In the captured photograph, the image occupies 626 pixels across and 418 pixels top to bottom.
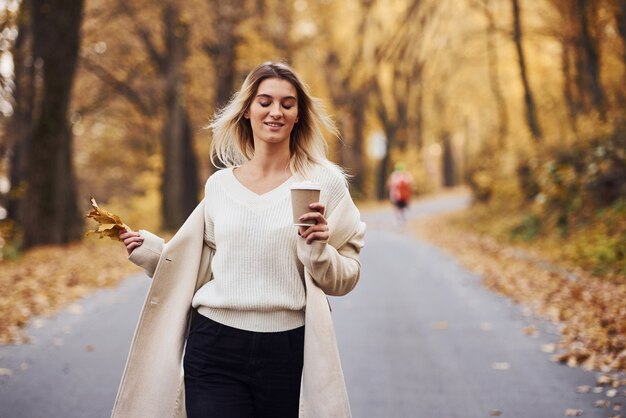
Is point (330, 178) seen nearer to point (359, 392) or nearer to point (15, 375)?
point (359, 392)

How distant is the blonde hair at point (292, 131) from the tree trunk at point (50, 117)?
1442 cm

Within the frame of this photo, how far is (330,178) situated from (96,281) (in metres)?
10.2

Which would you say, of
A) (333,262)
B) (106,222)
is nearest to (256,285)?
(333,262)

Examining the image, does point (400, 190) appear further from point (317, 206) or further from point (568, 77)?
point (317, 206)

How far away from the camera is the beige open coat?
3.07m

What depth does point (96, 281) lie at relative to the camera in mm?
12750

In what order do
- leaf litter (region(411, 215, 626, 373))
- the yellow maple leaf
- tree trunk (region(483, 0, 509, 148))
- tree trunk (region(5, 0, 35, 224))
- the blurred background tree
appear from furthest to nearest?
tree trunk (region(483, 0, 509, 148)) → tree trunk (region(5, 0, 35, 224)) → the blurred background tree → leaf litter (region(411, 215, 626, 373)) → the yellow maple leaf

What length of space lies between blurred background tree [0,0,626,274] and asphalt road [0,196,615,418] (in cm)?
183

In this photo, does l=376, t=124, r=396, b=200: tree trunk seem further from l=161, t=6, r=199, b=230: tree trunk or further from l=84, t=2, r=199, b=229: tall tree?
l=161, t=6, r=199, b=230: tree trunk

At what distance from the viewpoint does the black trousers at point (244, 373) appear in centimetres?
299

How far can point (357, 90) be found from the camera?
37625mm

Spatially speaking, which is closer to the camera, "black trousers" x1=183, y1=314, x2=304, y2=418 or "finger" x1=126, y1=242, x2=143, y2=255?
"black trousers" x1=183, y1=314, x2=304, y2=418

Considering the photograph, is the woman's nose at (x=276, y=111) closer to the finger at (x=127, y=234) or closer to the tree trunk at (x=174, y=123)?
the finger at (x=127, y=234)

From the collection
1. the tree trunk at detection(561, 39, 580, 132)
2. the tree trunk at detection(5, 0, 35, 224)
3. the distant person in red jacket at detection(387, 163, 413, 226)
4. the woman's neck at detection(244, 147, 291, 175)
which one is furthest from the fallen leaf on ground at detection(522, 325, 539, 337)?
the tree trunk at detection(561, 39, 580, 132)
